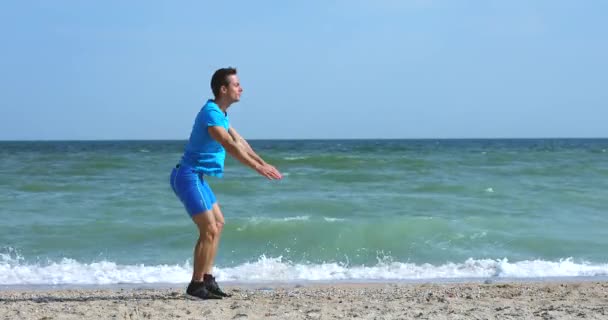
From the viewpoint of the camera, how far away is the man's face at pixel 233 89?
215 inches

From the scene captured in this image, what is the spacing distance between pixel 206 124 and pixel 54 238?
557cm

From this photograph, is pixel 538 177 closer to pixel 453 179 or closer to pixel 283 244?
pixel 453 179

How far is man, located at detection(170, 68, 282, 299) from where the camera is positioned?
5.27 m

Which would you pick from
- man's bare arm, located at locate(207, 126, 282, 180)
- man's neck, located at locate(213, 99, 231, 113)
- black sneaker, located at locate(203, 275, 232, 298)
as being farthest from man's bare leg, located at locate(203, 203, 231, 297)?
man's neck, located at locate(213, 99, 231, 113)

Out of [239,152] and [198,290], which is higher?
[239,152]

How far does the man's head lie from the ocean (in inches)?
109

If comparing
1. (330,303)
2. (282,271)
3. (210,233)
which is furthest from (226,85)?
(282,271)

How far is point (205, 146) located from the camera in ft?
17.6

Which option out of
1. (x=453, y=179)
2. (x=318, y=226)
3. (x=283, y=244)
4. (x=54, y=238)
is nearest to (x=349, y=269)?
(x=283, y=244)

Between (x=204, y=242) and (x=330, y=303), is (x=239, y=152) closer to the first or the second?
(x=204, y=242)

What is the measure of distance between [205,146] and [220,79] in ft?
1.47

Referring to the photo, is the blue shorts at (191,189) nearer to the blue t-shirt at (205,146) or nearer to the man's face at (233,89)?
the blue t-shirt at (205,146)

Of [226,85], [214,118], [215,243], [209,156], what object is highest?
[226,85]

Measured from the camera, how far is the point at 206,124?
17.4 ft
